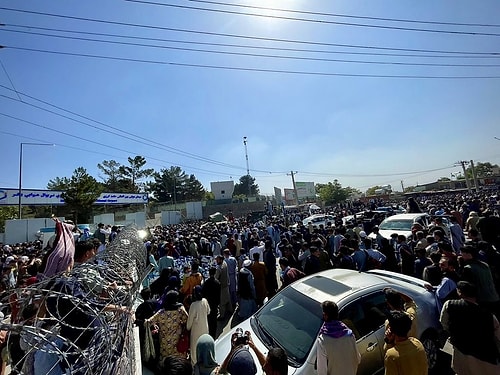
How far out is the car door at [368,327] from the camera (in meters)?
3.24

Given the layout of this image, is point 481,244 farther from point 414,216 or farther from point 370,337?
point 414,216


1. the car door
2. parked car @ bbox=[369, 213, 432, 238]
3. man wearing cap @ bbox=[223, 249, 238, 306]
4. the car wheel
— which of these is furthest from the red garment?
parked car @ bbox=[369, 213, 432, 238]

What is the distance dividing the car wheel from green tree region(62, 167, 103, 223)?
31710 mm

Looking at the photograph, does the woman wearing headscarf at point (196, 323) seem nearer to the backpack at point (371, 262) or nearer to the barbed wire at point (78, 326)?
the barbed wire at point (78, 326)

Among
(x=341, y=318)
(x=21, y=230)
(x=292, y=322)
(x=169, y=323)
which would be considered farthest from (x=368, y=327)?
(x=21, y=230)

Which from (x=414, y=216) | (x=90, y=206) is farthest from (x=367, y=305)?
(x=90, y=206)

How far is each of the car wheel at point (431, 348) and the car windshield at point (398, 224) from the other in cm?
774

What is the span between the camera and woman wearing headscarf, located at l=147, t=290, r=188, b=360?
372 cm

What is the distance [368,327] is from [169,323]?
2.71 m

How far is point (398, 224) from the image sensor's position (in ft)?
37.1

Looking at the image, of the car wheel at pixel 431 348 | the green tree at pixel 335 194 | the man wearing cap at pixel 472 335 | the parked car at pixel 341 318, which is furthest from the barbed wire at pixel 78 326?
the green tree at pixel 335 194

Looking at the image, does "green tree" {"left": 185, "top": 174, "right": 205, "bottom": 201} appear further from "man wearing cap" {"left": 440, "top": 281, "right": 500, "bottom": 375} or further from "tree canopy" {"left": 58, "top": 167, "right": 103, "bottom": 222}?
"man wearing cap" {"left": 440, "top": 281, "right": 500, "bottom": 375}

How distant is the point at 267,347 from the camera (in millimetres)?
3221

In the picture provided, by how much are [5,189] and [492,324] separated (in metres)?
35.3
